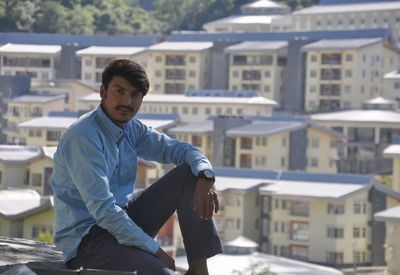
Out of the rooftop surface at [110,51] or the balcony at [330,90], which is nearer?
the balcony at [330,90]

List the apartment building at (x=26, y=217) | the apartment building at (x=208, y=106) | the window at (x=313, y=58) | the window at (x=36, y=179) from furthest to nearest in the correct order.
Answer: the window at (x=313, y=58) < the apartment building at (x=208, y=106) < the window at (x=36, y=179) < the apartment building at (x=26, y=217)

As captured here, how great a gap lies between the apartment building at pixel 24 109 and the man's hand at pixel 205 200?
33.7 meters

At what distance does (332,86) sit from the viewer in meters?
41.5

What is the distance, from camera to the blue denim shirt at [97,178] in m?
3.63

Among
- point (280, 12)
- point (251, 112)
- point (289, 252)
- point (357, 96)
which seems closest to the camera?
point (289, 252)

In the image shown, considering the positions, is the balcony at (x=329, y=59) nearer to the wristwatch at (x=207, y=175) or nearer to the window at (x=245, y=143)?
the window at (x=245, y=143)

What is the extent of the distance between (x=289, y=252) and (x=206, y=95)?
43.2 feet

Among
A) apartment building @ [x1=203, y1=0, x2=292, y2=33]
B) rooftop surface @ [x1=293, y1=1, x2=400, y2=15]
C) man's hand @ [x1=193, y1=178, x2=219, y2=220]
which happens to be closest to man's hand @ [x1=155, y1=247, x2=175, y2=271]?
man's hand @ [x1=193, y1=178, x2=219, y2=220]

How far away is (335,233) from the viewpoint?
86.6ft

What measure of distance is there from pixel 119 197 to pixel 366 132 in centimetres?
3371

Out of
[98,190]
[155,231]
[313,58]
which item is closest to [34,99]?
[313,58]

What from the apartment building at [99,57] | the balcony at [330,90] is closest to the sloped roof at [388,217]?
the balcony at [330,90]

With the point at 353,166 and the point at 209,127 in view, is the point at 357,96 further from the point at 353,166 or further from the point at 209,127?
the point at 209,127

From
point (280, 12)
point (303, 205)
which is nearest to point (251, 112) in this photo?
A: point (303, 205)
